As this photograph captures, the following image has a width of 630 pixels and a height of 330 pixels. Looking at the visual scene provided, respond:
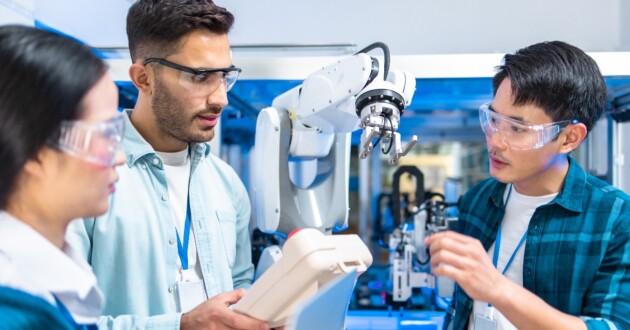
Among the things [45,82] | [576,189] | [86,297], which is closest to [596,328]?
[576,189]

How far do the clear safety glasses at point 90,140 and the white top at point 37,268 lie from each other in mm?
137

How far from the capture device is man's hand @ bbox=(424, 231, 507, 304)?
105 cm

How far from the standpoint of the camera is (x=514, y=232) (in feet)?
4.78

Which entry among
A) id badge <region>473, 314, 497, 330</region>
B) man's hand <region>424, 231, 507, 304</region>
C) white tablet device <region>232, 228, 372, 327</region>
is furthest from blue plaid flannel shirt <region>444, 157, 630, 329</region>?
white tablet device <region>232, 228, 372, 327</region>

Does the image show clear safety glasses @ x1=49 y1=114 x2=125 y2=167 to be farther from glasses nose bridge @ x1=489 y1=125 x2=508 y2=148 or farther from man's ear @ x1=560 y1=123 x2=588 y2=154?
man's ear @ x1=560 y1=123 x2=588 y2=154

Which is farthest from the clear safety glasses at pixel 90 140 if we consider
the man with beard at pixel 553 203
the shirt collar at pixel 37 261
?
the man with beard at pixel 553 203

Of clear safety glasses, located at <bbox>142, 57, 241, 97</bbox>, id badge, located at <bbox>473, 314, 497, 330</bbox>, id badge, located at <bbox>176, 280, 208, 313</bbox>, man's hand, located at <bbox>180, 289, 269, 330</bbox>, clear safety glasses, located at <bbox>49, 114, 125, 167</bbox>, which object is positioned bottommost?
id badge, located at <bbox>473, 314, 497, 330</bbox>

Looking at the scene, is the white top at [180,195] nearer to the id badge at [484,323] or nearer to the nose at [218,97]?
the nose at [218,97]

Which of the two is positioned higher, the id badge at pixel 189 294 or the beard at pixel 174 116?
the beard at pixel 174 116

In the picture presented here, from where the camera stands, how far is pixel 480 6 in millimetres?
3107

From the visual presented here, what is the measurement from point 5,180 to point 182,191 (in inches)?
29.7

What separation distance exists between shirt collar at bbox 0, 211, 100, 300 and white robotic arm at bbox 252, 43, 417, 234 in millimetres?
722

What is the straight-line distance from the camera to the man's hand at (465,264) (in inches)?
41.2

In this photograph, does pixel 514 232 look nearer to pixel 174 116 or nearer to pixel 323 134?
pixel 323 134
